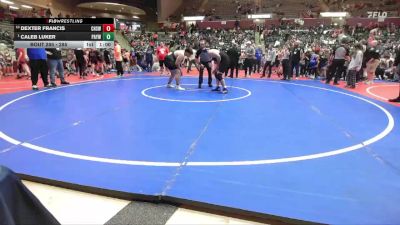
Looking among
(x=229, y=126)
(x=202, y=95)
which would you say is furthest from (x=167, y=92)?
(x=229, y=126)

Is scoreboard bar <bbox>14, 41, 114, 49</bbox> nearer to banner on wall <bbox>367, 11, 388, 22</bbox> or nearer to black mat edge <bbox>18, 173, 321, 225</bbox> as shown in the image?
black mat edge <bbox>18, 173, 321, 225</bbox>

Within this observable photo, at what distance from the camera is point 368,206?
306 cm

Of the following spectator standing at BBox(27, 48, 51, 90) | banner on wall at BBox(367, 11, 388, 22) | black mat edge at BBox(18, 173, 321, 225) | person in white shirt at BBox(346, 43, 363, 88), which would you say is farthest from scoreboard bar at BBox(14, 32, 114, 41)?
banner on wall at BBox(367, 11, 388, 22)

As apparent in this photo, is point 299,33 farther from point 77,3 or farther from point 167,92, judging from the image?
point 77,3

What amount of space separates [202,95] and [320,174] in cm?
589

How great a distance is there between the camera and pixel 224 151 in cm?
456

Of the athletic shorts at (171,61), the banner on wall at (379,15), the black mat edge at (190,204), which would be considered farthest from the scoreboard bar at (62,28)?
the banner on wall at (379,15)

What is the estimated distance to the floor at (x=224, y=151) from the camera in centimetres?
→ 319

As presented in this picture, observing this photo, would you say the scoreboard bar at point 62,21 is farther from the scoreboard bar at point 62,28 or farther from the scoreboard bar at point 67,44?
the scoreboard bar at point 67,44

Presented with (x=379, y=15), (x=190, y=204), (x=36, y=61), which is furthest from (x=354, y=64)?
(x=379, y=15)
